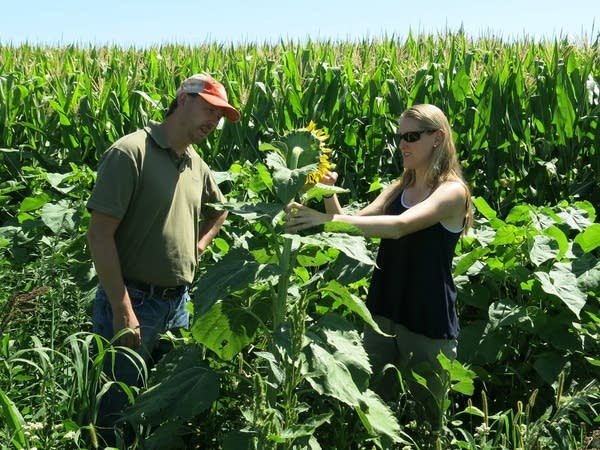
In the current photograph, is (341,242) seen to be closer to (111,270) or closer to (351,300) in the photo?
(351,300)

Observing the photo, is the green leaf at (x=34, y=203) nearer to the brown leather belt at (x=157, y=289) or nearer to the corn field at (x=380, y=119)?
the corn field at (x=380, y=119)

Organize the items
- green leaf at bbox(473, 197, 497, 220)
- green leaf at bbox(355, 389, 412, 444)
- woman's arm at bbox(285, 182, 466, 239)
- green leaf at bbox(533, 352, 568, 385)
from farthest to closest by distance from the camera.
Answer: green leaf at bbox(473, 197, 497, 220) < green leaf at bbox(533, 352, 568, 385) < woman's arm at bbox(285, 182, 466, 239) < green leaf at bbox(355, 389, 412, 444)

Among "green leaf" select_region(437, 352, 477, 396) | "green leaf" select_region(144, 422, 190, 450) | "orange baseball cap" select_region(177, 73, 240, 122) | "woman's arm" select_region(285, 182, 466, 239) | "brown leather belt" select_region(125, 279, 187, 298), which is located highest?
"orange baseball cap" select_region(177, 73, 240, 122)

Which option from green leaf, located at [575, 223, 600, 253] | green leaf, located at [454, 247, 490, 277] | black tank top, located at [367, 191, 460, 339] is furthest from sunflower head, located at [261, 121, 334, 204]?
green leaf, located at [575, 223, 600, 253]

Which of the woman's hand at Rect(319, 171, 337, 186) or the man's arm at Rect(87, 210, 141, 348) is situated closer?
the man's arm at Rect(87, 210, 141, 348)

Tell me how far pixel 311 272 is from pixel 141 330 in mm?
1533

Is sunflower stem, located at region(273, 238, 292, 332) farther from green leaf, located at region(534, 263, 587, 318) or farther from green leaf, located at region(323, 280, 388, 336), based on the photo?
green leaf, located at region(534, 263, 587, 318)

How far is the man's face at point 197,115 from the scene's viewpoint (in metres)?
3.65

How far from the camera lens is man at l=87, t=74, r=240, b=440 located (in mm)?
3488

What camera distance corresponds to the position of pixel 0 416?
3.26 m

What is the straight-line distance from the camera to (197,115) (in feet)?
12.0

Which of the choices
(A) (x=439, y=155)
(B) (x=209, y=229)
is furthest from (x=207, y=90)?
(A) (x=439, y=155)

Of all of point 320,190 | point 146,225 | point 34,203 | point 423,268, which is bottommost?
point 34,203

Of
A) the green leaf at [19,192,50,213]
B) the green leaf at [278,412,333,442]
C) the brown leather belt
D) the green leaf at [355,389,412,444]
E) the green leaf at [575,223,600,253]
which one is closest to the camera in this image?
the green leaf at [278,412,333,442]
